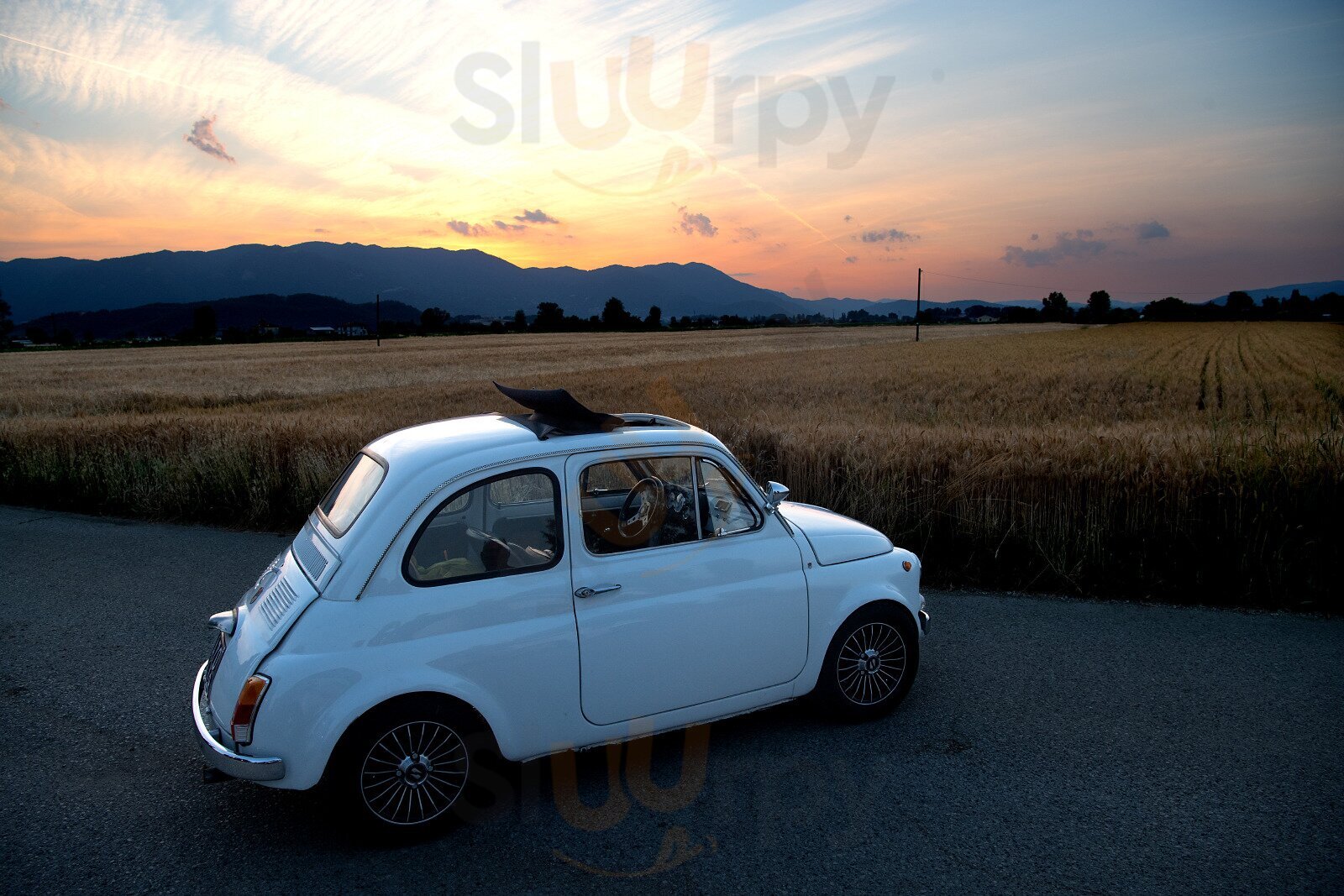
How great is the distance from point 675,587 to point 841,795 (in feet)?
4.01

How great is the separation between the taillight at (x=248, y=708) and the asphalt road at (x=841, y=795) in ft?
1.74

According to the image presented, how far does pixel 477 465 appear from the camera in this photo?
11.8 feet

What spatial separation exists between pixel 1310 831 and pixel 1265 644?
8.53 ft

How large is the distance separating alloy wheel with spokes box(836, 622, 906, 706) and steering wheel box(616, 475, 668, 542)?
1.27 meters

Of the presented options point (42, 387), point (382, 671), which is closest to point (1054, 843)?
point (382, 671)

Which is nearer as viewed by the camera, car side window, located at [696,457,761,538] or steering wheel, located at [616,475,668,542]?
steering wheel, located at [616,475,668,542]

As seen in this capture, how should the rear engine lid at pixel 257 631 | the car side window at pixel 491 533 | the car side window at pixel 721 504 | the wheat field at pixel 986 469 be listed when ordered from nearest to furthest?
1. the rear engine lid at pixel 257 631
2. the car side window at pixel 491 533
3. the car side window at pixel 721 504
4. the wheat field at pixel 986 469

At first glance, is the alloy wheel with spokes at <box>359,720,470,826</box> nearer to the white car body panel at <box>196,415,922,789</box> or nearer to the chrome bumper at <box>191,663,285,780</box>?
the white car body panel at <box>196,415,922,789</box>

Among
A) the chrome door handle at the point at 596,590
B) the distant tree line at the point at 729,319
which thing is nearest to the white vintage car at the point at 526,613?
the chrome door handle at the point at 596,590

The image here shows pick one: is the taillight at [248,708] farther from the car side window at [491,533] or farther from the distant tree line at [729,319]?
the distant tree line at [729,319]

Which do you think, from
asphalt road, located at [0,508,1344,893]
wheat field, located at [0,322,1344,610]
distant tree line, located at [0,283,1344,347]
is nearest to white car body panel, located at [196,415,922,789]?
asphalt road, located at [0,508,1344,893]

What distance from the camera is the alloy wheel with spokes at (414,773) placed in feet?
10.8

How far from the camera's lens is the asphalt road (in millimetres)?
3203

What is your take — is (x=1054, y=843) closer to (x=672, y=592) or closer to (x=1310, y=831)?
(x=1310, y=831)
